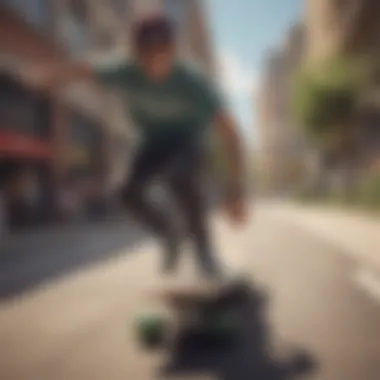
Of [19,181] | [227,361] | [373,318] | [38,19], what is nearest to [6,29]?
[38,19]

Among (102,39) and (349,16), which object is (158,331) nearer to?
(102,39)

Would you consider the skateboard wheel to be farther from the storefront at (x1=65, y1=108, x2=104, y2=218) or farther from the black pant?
the storefront at (x1=65, y1=108, x2=104, y2=218)

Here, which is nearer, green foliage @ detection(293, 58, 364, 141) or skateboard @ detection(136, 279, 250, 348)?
skateboard @ detection(136, 279, 250, 348)

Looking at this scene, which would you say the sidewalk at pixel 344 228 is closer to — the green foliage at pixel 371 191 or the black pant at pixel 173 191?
the green foliage at pixel 371 191

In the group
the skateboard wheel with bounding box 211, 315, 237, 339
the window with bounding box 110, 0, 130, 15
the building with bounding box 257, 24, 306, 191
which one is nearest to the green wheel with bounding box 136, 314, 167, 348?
the skateboard wheel with bounding box 211, 315, 237, 339

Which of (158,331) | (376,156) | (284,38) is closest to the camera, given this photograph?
(158,331)

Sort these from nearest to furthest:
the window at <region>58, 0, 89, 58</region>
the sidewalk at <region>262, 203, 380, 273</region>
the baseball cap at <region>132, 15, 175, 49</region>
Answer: the baseball cap at <region>132, 15, 175, 49</region>, the window at <region>58, 0, 89, 58</region>, the sidewalk at <region>262, 203, 380, 273</region>
